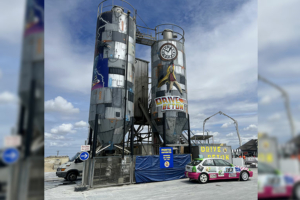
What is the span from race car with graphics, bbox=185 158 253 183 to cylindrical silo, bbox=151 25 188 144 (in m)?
7.02

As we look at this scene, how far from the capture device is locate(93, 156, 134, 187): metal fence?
537 inches

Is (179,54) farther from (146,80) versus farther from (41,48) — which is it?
(41,48)

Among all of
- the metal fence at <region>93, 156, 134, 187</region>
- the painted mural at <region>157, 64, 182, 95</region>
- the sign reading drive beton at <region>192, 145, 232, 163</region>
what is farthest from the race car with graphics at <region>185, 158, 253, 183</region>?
the painted mural at <region>157, 64, 182, 95</region>

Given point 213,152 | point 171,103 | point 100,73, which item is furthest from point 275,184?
point 213,152

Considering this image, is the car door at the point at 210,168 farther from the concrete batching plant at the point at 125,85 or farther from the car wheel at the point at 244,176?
the concrete batching plant at the point at 125,85

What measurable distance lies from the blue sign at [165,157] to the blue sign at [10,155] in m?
16.0

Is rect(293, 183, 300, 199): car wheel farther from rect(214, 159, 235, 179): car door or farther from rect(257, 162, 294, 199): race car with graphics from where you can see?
rect(214, 159, 235, 179): car door

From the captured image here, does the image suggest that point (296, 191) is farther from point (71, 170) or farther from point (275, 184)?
point (71, 170)

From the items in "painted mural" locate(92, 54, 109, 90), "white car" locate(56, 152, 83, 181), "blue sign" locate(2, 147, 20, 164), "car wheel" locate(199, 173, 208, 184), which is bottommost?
"white car" locate(56, 152, 83, 181)

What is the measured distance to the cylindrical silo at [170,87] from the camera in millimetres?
21156

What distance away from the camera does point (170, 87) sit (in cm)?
2173

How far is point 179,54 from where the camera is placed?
2359cm

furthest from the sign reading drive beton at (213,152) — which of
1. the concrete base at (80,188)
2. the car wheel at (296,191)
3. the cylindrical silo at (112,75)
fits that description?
the car wheel at (296,191)

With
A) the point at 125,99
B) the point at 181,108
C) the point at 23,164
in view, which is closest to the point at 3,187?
the point at 23,164
